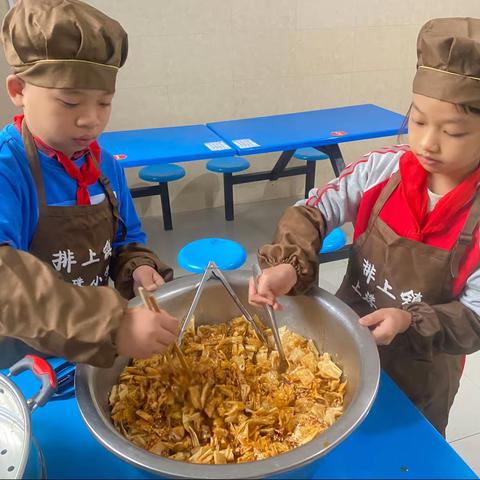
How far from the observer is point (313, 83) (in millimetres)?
3076

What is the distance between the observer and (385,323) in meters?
0.77

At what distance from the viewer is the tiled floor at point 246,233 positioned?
1790 mm

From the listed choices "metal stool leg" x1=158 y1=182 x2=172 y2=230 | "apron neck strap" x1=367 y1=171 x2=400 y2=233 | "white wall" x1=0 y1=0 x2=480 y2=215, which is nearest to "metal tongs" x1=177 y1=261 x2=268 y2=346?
"apron neck strap" x1=367 y1=171 x2=400 y2=233

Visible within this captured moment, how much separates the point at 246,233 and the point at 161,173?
0.63 metres

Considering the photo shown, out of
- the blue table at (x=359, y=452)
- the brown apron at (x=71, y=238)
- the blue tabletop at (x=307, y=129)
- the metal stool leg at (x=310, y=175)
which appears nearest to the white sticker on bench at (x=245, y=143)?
the blue tabletop at (x=307, y=129)

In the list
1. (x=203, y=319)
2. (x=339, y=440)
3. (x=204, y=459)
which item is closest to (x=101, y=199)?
(x=203, y=319)

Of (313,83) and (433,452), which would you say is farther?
(313,83)

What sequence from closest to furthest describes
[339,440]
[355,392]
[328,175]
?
1. [339,440]
2. [355,392]
3. [328,175]

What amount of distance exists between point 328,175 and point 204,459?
117 inches

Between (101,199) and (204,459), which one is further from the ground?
(101,199)

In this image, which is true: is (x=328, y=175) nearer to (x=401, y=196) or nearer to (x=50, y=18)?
(x=401, y=196)

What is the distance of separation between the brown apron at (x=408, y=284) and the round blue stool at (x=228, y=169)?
5.88ft

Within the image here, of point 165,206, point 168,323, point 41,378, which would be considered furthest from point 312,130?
point 41,378

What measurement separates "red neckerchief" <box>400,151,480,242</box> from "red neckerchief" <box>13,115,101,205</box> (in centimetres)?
64
